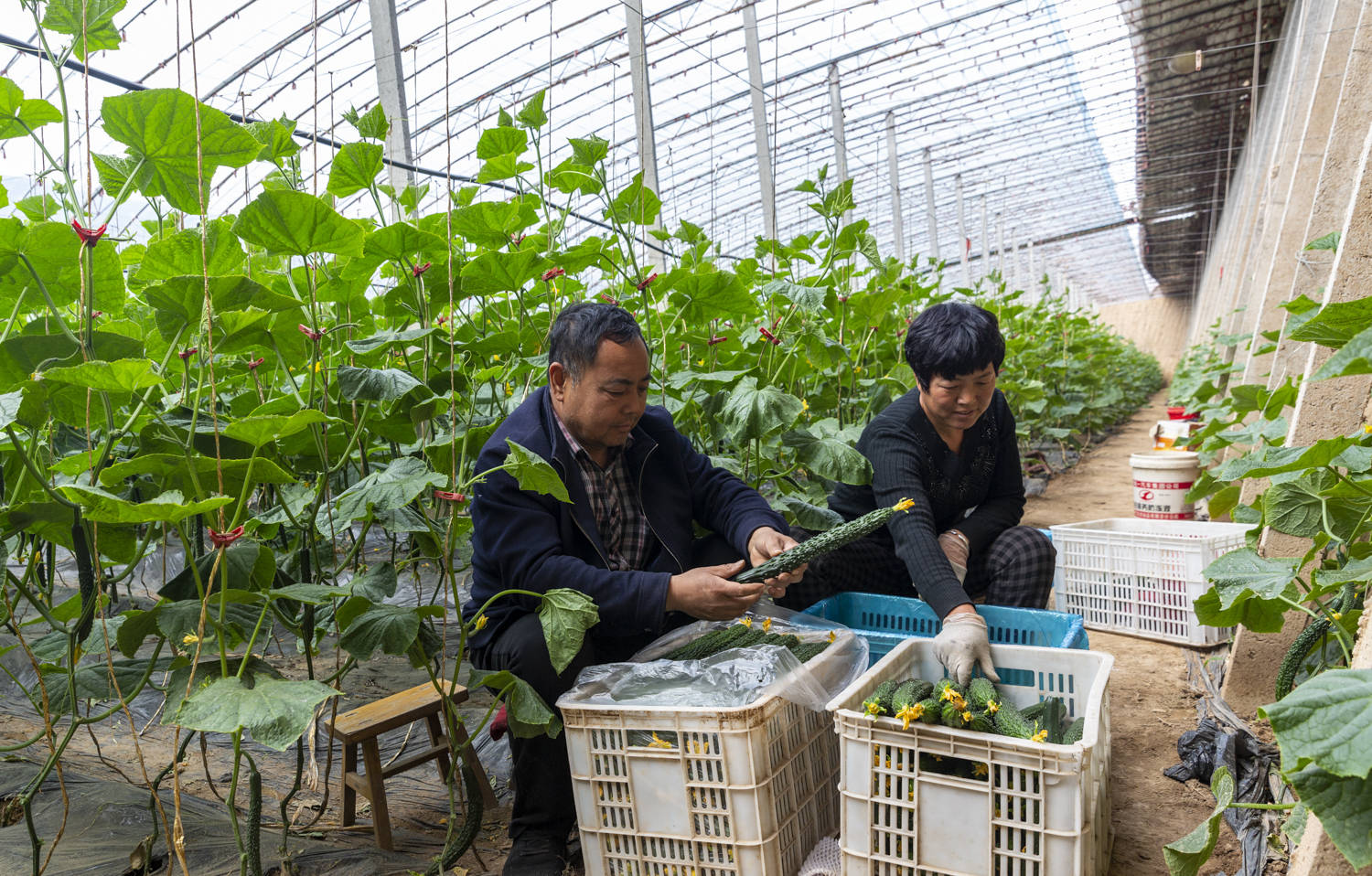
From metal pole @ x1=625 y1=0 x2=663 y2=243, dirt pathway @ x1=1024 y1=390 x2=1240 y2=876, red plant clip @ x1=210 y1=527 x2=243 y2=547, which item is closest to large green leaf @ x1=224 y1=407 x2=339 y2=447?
red plant clip @ x1=210 y1=527 x2=243 y2=547

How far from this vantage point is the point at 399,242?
1952mm

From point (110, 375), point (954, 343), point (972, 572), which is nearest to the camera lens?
point (110, 375)

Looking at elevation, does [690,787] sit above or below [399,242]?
below

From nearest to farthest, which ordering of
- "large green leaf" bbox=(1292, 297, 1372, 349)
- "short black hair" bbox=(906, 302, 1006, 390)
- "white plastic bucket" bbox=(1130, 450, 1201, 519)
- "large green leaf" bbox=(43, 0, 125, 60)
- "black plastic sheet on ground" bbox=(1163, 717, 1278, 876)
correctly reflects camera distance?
"large green leaf" bbox=(1292, 297, 1372, 349)
"large green leaf" bbox=(43, 0, 125, 60)
"black plastic sheet on ground" bbox=(1163, 717, 1278, 876)
"short black hair" bbox=(906, 302, 1006, 390)
"white plastic bucket" bbox=(1130, 450, 1201, 519)

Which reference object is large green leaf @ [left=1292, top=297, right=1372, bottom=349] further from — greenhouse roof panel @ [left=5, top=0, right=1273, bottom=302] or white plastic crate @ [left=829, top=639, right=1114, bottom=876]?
greenhouse roof panel @ [left=5, top=0, right=1273, bottom=302]

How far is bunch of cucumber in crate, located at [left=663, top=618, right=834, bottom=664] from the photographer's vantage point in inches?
74.9

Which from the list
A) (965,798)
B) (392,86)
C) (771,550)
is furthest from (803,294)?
(392,86)

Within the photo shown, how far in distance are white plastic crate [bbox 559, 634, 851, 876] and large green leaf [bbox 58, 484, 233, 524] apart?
81 cm

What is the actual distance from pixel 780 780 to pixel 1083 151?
23.4 m

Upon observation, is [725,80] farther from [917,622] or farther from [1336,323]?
[1336,323]

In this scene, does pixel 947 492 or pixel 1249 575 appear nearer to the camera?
pixel 1249 575

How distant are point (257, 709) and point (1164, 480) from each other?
13.8 ft

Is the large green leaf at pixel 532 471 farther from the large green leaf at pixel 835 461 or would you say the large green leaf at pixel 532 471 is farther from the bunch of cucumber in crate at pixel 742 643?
the large green leaf at pixel 835 461

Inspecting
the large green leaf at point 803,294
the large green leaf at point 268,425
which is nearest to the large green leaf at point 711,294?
the large green leaf at point 803,294
